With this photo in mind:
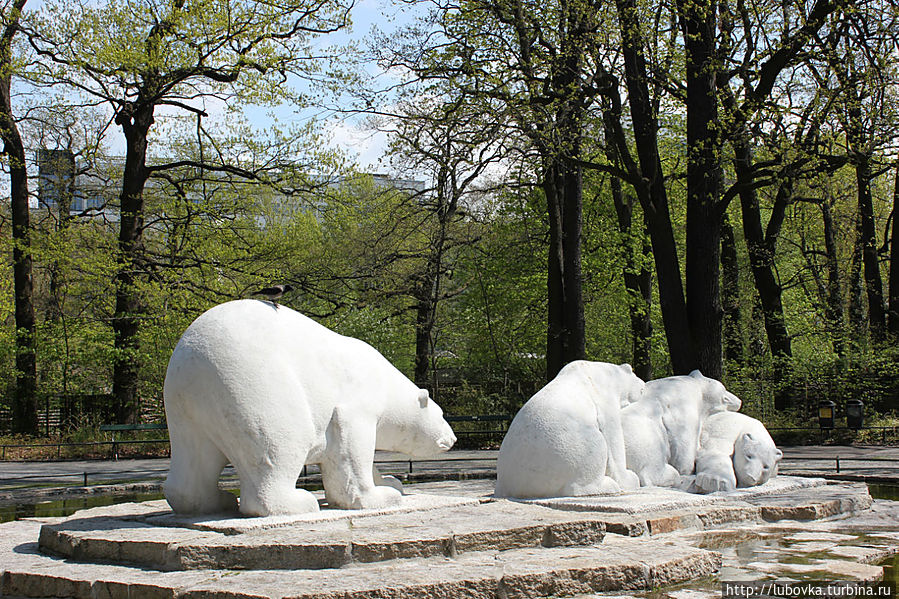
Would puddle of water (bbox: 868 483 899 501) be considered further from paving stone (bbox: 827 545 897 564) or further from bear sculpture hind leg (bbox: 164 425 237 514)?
bear sculpture hind leg (bbox: 164 425 237 514)

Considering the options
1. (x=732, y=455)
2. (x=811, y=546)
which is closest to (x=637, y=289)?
(x=732, y=455)

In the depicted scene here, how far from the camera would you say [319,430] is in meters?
6.56

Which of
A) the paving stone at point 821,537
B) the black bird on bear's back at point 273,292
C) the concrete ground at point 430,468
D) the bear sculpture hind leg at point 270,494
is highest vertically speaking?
the black bird on bear's back at point 273,292

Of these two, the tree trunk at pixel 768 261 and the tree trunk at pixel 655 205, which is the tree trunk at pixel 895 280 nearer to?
the tree trunk at pixel 768 261

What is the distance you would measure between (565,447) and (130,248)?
15.8m

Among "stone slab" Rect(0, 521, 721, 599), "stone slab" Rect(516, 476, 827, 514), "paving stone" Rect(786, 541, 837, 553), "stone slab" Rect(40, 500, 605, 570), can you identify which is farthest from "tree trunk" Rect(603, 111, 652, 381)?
"stone slab" Rect(0, 521, 721, 599)

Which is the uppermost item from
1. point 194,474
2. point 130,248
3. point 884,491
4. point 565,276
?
point 130,248

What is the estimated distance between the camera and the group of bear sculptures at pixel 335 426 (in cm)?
619

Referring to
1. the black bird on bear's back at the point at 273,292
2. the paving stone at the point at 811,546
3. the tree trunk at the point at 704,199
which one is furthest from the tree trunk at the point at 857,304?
the black bird on bear's back at the point at 273,292

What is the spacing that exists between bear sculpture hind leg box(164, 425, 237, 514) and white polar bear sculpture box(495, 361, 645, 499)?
9.07ft

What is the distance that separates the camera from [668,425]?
30.2 feet

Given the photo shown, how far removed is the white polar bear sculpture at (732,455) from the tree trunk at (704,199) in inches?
129

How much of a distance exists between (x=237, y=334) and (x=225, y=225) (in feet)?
51.8

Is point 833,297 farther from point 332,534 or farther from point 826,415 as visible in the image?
point 332,534
